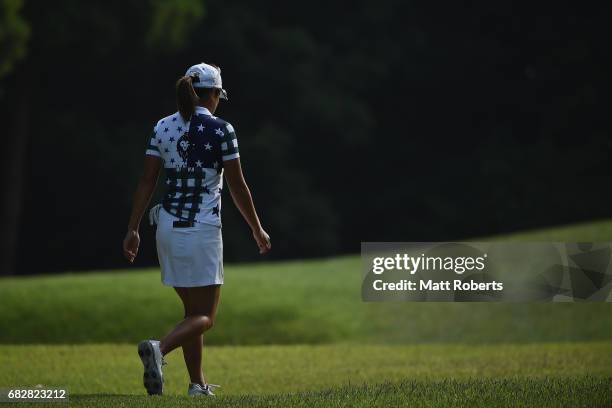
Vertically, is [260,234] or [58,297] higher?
[260,234]

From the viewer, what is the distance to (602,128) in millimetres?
35969

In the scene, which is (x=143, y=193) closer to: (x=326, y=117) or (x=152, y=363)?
(x=152, y=363)

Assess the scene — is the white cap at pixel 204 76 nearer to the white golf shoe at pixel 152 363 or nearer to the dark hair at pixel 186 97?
the dark hair at pixel 186 97

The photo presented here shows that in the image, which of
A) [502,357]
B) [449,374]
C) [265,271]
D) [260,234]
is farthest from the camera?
[265,271]

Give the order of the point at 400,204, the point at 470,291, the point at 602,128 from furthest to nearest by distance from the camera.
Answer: the point at 400,204, the point at 602,128, the point at 470,291

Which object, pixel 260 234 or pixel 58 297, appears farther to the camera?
pixel 58 297

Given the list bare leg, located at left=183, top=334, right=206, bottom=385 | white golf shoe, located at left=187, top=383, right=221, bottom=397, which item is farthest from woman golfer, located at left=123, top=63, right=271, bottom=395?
white golf shoe, located at left=187, top=383, right=221, bottom=397

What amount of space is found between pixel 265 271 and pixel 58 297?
202 inches

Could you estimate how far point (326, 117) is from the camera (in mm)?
36969

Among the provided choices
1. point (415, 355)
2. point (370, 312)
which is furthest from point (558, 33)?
point (415, 355)

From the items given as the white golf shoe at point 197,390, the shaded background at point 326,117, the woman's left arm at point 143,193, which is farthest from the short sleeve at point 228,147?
the shaded background at point 326,117

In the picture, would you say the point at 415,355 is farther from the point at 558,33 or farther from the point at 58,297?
the point at 558,33

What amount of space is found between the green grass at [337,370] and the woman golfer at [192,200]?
613 mm

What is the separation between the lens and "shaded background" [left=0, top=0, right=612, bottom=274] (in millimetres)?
31406
